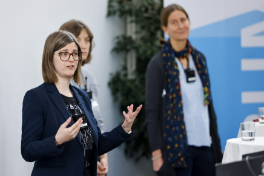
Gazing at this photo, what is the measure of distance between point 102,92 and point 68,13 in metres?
1.10

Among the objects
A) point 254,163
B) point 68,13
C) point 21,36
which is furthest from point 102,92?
point 254,163

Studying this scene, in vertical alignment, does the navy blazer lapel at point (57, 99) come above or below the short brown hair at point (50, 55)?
below

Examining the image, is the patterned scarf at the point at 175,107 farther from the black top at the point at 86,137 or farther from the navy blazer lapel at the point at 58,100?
the navy blazer lapel at the point at 58,100

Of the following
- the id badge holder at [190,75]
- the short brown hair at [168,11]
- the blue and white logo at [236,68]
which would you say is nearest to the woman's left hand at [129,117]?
the id badge holder at [190,75]

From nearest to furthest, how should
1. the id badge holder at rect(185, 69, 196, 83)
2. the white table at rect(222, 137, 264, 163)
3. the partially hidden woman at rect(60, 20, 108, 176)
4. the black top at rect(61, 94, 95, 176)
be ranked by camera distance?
1. the white table at rect(222, 137, 264, 163)
2. the black top at rect(61, 94, 95, 176)
3. the partially hidden woman at rect(60, 20, 108, 176)
4. the id badge holder at rect(185, 69, 196, 83)

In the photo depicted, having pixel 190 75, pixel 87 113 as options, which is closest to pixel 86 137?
pixel 87 113

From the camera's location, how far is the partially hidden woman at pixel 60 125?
1.47 m

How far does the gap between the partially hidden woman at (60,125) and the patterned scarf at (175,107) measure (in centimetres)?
80

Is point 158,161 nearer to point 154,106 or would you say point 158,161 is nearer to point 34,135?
point 154,106

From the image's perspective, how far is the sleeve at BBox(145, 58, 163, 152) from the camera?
2555 millimetres

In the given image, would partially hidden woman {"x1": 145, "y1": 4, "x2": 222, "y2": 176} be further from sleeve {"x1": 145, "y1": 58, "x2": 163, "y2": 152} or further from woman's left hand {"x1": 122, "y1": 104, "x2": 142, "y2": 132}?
woman's left hand {"x1": 122, "y1": 104, "x2": 142, "y2": 132}

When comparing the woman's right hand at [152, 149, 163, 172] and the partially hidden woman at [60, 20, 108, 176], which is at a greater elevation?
the partially hidden woman at [60, 20, 108, 176]

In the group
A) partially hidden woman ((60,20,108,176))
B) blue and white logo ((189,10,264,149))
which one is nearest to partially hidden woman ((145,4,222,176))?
partially hidden woman ((60,20,108,176))

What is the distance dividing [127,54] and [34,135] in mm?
2855
